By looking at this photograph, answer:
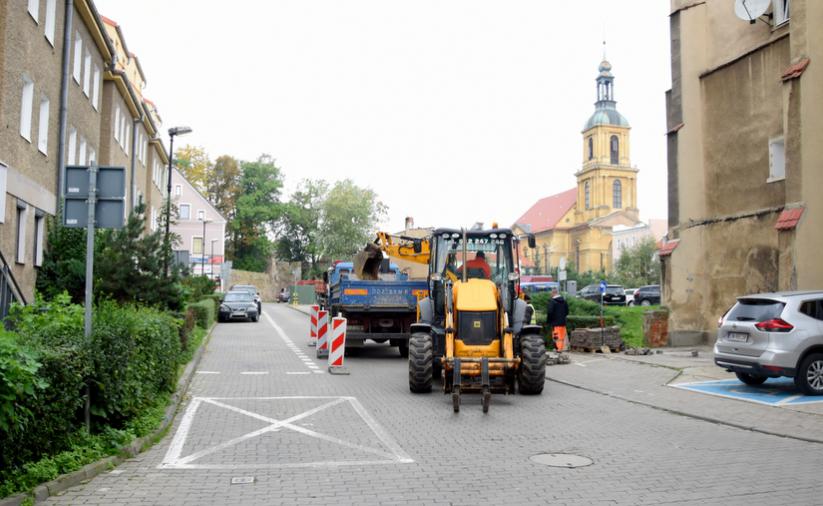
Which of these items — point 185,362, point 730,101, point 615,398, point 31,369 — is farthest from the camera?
point 730,101

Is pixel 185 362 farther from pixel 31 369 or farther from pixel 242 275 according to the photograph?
pixel 242 275

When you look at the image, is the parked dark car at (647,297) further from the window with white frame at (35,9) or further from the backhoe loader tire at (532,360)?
the window with white frame at (35,9)

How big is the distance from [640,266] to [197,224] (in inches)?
1831

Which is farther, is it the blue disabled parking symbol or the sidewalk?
the blue disabled parking symbol

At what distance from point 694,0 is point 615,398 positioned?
16.1 metres

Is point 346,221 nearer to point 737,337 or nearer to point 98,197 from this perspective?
point 737,337

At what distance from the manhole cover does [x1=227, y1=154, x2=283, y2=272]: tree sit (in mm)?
77636

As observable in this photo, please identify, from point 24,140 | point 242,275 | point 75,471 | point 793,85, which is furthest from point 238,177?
point 75,471

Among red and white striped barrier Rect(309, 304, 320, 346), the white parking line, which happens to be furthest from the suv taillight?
red and white striped barrier Rect(309, 304, 320, 346)

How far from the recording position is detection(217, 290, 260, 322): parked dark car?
38812 millimetres

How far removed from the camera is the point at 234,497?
6438mm

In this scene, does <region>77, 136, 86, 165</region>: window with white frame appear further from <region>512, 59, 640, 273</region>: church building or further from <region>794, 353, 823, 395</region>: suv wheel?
<region>512, 59, 640, 273</region>: church building

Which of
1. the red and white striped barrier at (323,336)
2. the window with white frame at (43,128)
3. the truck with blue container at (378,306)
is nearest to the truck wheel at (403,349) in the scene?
the truck with blue container at (378,306)

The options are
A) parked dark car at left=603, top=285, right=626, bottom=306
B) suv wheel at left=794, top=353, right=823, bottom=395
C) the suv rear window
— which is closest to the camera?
suv wheel at left=794, top=353, right=823, bottom=395
